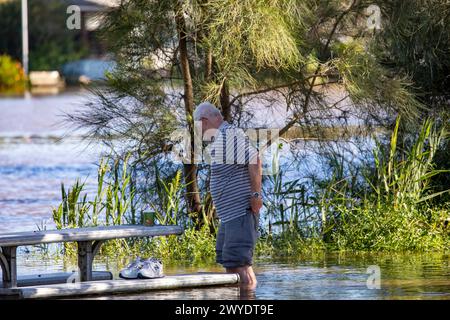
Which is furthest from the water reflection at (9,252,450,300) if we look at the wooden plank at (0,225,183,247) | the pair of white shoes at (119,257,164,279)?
the wooden plank at (0,225,183,247)

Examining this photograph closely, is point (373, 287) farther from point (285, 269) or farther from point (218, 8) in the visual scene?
point (218, 8)

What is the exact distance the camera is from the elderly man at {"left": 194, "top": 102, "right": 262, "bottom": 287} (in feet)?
32.3

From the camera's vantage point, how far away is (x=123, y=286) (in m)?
9.86

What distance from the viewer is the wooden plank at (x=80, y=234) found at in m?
9.40

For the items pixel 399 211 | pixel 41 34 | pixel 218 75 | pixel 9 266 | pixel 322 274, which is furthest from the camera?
pixel 41 34

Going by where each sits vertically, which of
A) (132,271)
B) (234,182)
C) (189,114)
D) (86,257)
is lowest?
(132,271)

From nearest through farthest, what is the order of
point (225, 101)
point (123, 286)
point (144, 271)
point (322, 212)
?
point (123, 286) < point (144, 271) < point (322, 212) < point (225, 101)

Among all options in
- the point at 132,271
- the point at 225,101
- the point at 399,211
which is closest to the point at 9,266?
the point at 132,271

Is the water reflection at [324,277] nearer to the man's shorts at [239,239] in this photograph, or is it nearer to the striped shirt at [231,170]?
the man's shorts at [239,239]

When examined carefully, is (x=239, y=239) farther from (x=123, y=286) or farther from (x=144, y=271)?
(x=123, y=286)

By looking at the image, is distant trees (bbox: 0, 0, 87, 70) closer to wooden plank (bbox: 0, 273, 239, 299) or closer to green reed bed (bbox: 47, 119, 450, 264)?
green reed bed (bbox: 47, 119, 450, 264)

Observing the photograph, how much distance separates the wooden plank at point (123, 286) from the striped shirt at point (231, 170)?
0.50 metres

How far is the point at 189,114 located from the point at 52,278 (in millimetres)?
2984

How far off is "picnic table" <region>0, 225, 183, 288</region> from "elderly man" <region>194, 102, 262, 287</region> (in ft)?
1.70
